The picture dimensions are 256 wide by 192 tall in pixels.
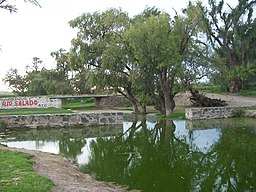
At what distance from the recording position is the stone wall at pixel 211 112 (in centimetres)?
2466

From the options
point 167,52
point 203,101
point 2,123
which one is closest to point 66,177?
point 2,123

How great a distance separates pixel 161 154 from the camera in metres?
12.2

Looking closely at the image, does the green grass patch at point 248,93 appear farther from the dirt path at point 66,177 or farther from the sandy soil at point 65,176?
the dirt path at point 66,177

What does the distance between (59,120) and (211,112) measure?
35.1 ft

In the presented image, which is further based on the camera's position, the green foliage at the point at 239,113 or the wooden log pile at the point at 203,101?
the wooden log pile at the point at 203,101

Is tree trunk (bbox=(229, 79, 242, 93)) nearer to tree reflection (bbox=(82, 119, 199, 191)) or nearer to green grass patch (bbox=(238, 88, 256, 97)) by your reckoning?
green grass patch (bbox=(238, 88, 256, 97))

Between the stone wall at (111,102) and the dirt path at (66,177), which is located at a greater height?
the stone wall at (111,102)

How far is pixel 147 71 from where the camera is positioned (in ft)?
87.8

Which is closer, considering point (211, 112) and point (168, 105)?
point (211, 112)

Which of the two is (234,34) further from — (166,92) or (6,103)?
(6,103)

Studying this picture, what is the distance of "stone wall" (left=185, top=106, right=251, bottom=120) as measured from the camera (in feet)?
80.9

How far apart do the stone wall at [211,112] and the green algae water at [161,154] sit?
4404 millimetres

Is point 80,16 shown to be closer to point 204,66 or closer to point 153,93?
point 153,93

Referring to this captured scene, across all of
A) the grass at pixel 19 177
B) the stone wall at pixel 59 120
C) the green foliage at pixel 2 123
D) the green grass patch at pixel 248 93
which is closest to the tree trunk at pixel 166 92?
the stone wall at pixel 59 120
